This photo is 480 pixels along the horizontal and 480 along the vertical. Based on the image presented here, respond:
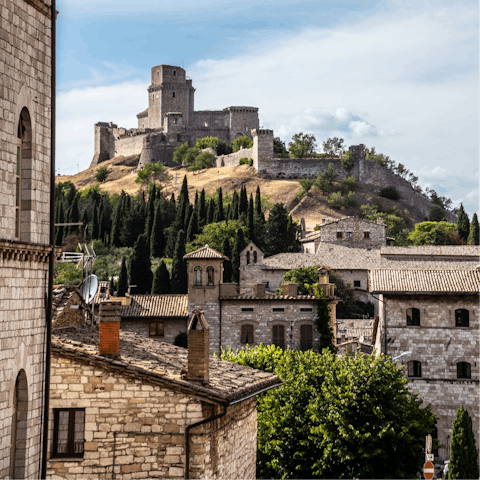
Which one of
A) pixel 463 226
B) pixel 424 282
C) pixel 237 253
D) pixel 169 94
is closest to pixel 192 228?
pixel 237 253

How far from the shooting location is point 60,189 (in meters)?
117

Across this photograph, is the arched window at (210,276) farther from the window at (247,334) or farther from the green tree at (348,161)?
the green tree at (348,161)

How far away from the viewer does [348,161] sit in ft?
371

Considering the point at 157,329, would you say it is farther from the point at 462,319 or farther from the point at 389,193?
the point at 389,193

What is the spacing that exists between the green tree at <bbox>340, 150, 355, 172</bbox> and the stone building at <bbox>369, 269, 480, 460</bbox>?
7882cm

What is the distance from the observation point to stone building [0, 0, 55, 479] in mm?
9633

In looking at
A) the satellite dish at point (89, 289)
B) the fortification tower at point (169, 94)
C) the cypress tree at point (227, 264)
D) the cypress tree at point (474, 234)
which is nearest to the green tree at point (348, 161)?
the cypress tree at point (474, 234)

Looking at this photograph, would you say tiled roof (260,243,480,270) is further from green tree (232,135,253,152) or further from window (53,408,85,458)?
green tree (232,135,253,152)

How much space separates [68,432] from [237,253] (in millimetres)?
55091

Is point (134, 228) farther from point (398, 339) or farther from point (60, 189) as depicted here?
point (398, 339)

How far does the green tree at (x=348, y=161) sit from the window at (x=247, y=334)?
78.1 m

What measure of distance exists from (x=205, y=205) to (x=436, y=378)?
53.1 meters

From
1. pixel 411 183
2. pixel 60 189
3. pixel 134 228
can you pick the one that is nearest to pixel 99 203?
pixel 134 228

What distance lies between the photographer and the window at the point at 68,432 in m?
12.8
